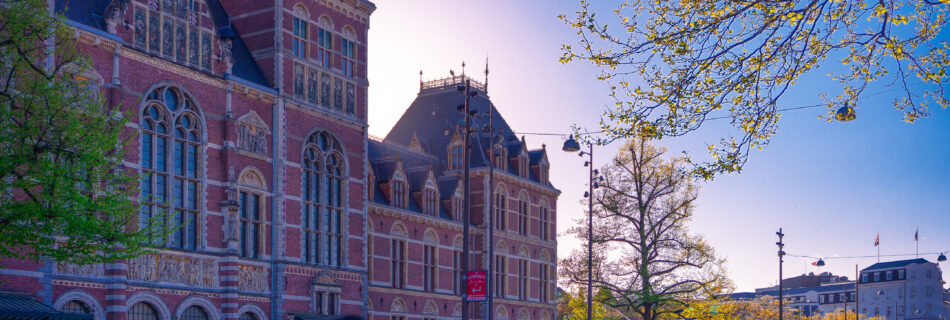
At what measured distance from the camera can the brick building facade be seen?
97.2 ft

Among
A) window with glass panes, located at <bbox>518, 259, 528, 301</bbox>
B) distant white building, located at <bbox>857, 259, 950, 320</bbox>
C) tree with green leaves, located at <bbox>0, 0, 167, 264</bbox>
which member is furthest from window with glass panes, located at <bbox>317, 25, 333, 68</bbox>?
distant white building, located at <bbox>857, 259, 950, 320</bbox>

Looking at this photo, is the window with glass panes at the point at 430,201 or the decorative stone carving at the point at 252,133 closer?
the decorative stone carving at the point at 252,133

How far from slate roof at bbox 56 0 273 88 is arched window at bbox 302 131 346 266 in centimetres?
342

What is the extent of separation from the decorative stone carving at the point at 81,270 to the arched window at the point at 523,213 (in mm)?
29647

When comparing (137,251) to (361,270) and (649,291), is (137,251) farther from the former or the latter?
(649,291)

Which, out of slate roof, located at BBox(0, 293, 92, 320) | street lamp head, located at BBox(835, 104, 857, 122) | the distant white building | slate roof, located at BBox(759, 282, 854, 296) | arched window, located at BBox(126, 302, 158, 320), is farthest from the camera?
slate roof, located at BBox(759, 282, 854, 296)

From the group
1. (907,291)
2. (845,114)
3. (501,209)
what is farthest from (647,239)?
(907,291)

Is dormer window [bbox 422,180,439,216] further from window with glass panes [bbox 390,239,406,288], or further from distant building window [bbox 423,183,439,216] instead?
window with glass panes [bbox 390,239,406,288]

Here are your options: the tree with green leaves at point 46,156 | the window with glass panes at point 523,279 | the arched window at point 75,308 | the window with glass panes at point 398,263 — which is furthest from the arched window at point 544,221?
the tree with green leaves at point 46,156

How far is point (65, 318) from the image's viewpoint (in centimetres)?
2680

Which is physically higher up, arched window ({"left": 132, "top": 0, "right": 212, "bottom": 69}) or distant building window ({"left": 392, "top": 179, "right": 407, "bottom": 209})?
arched window ({"left": 132, "top": 0, "right": 212, "bottom": 69})

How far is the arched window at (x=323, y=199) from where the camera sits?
38.1m

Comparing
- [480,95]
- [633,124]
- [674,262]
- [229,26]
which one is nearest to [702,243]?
[674,262]

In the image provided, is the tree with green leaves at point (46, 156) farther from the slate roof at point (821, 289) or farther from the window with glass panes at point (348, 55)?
the slate roof at point (821, 289)
